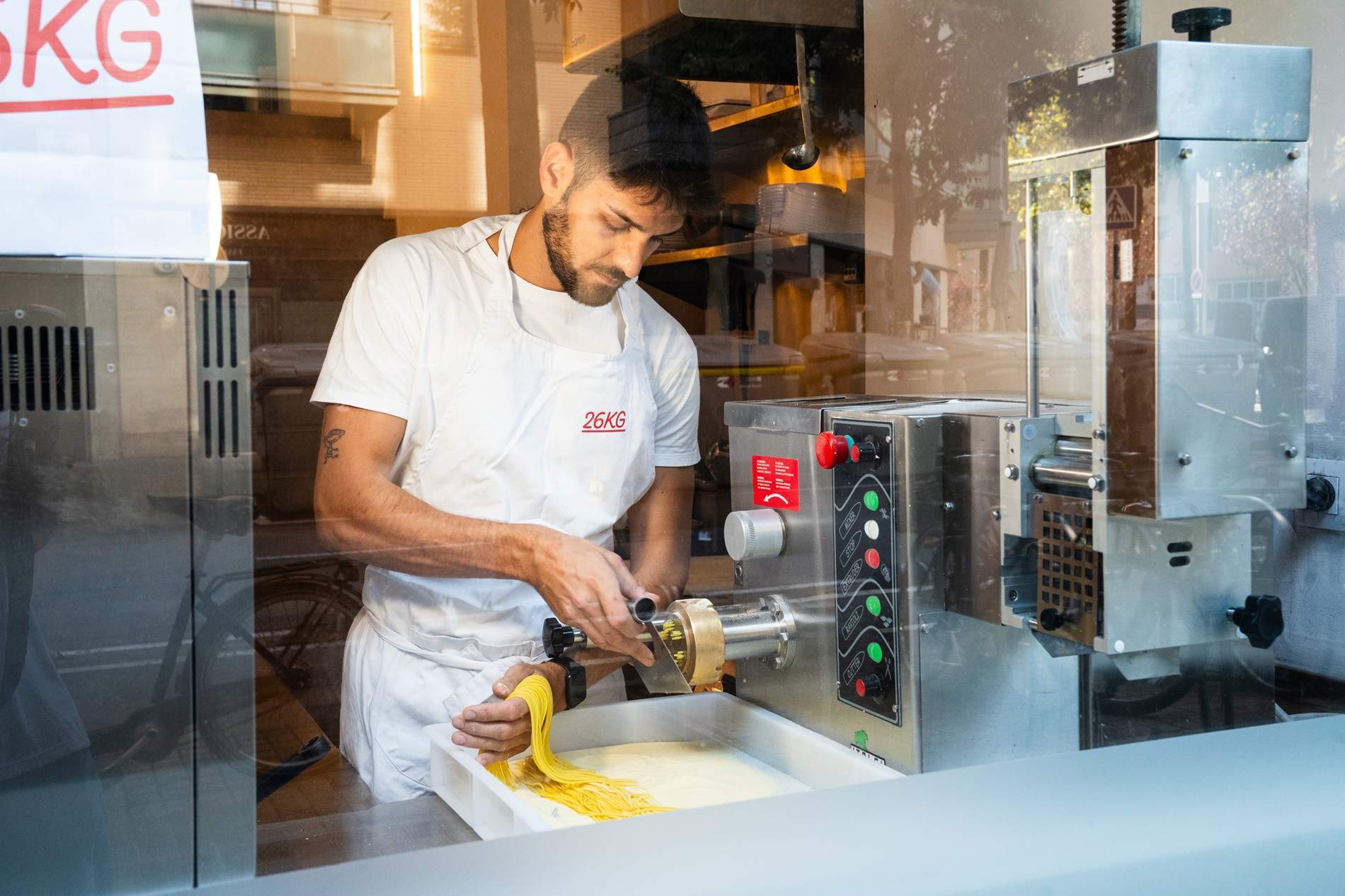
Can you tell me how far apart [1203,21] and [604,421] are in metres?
0.75

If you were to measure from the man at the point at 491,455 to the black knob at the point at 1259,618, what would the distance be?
641 millimetres

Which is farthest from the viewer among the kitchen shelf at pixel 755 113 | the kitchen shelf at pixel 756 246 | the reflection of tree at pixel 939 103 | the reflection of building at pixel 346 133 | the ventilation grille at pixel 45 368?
the reflection of tree at pixel 939 103

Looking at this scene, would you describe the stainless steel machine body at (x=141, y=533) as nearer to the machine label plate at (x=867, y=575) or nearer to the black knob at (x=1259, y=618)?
the machine label plate at (x=867, y=575)

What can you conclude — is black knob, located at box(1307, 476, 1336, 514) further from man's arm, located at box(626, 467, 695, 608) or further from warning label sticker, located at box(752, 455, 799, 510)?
man's arm, located at box(626, 467, 695, 608)

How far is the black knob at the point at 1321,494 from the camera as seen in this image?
1.51 meters

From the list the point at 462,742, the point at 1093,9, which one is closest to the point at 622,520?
the point at 462,742

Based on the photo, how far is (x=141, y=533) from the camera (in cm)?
83

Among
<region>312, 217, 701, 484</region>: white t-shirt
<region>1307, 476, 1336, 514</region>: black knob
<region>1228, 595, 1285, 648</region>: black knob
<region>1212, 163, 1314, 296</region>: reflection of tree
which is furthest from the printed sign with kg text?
<region>1307, 476, 1336, 514</region>: black knob

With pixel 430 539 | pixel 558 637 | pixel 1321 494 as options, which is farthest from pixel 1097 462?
pixel 430 539

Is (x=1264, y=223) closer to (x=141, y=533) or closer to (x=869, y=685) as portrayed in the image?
(x=869, y=685)

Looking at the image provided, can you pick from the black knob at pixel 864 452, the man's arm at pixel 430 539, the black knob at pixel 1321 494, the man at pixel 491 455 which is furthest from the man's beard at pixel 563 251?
the black knob at pixel 1321 494

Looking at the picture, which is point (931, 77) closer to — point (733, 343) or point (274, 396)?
point (733, 343)

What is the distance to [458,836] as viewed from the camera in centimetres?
118

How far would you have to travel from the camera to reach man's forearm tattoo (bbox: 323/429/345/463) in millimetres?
1207
